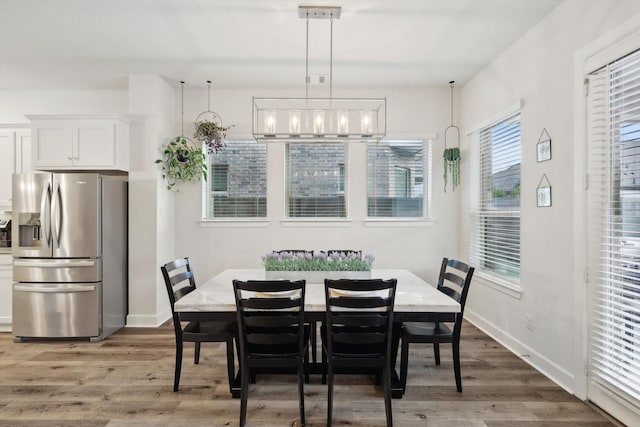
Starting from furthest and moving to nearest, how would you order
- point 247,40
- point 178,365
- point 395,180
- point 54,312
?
1. point 395,180
2. point 54,312
3. point 247,40
4. point 178,365

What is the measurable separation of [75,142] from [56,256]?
1.22 metres

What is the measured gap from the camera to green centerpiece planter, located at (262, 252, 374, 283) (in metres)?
2.80

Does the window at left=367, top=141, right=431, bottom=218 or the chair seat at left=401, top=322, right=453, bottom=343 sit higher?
the window at left=367, top=141, right=431, bottom=218

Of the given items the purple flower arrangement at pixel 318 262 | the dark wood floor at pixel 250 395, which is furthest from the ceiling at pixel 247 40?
the dark wood floor at pixel 250 395

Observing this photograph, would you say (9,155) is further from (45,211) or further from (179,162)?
(179,162)

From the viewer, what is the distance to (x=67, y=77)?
166 inches

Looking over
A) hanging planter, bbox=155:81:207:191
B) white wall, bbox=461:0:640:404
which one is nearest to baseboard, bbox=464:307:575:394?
white wall, bbox=461:0:640:404

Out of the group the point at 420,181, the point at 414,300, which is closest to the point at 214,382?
the point at 414,300

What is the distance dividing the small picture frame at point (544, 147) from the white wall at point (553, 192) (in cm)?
5

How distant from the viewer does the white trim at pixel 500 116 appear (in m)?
3.29

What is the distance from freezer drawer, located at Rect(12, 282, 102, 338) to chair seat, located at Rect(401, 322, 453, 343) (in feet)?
10.2

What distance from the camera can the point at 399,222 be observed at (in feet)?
15.2

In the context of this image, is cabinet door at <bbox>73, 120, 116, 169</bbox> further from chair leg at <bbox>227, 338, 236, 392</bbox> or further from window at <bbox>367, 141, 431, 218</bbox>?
window at <bbox>367, 141, 431, 218</bbox>

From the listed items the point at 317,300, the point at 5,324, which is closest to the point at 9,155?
the point at 5,324
